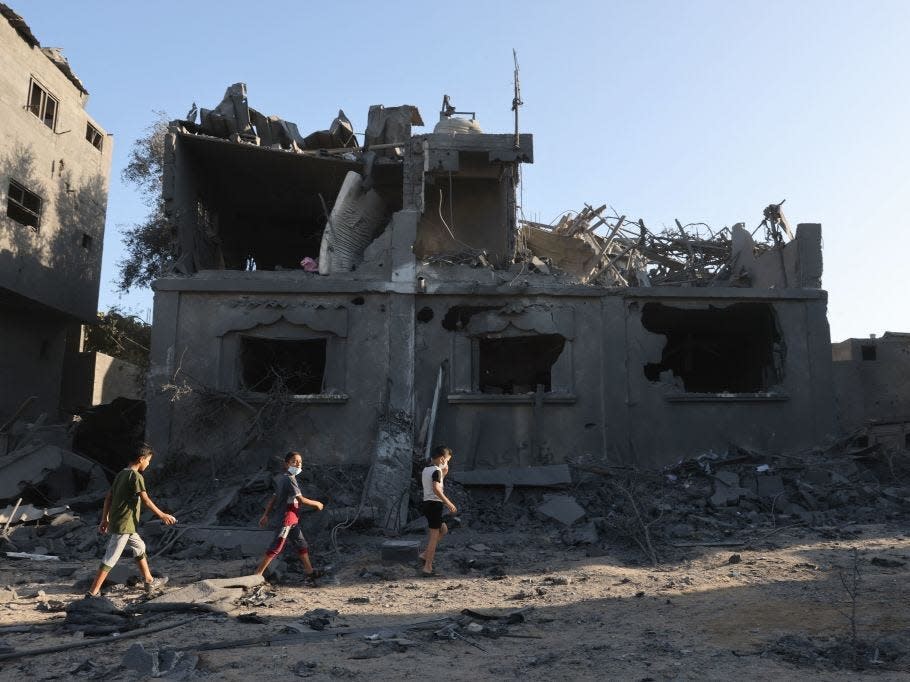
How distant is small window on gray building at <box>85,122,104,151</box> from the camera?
65.6 ft

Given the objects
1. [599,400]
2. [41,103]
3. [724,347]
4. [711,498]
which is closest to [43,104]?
[41,103]

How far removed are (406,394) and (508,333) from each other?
6.71ft

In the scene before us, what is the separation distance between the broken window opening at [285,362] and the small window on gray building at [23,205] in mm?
7464

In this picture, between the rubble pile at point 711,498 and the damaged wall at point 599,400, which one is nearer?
the rubble pile at point 711,498

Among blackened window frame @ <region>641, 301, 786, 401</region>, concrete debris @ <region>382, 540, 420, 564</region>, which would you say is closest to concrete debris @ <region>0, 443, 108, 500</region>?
concrete debris @ <region>382, 540, 420, 564</region>

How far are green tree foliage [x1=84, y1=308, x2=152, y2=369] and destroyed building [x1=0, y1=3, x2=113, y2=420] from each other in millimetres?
4213

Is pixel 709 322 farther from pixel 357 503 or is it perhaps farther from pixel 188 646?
pixel 188 646

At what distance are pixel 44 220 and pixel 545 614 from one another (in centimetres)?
1643

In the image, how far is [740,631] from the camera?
550 cm

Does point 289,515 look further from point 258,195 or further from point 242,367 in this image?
point 258,195

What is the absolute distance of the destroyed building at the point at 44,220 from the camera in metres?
16.1

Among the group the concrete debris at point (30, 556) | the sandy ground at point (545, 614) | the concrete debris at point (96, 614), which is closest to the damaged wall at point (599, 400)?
the sandy ground at point (545, 614)

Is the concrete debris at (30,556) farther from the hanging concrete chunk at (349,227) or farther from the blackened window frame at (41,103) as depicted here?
the blackened window frame at (41,103)

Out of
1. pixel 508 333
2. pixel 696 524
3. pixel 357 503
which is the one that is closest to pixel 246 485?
pixel 357 503
